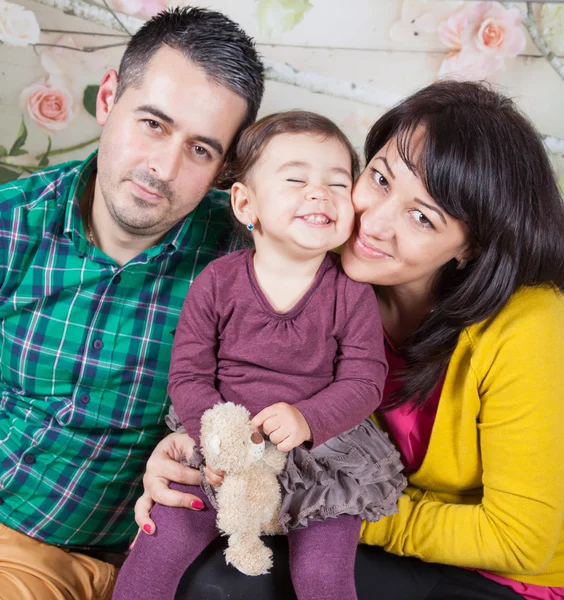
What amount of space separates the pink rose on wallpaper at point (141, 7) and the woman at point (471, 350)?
35.7 inches

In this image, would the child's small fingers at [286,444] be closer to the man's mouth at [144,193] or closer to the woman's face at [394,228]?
the woman's face at [394,228]

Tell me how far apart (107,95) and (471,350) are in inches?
44.0

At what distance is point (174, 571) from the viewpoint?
4.20 ft

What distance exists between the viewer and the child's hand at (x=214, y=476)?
121 cm

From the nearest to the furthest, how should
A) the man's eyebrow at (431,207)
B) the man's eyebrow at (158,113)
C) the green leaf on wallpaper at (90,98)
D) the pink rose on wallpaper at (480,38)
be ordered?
the man's eyebrow at (431,207)
the man's eyebrow at (158,113)
the pink rose on wallpaper at (480,38)
the green leaf on wallpaper at (90,98)

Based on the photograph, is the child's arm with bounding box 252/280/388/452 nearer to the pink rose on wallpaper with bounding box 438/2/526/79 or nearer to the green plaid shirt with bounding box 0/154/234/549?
Result: the green plaid shirt with bounding box 0/154/234/549

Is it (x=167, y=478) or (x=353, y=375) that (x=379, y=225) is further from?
(x=167, y=478)

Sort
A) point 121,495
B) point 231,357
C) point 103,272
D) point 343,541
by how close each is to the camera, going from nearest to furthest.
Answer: point 343,541
point 231,357
point 103,272
point 121,495

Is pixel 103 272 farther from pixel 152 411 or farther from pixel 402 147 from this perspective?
pixel 402 147

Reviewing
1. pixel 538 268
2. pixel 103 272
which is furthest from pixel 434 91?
pixel 103 272

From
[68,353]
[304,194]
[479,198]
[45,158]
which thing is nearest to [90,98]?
[45,158]

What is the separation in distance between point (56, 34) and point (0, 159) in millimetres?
451

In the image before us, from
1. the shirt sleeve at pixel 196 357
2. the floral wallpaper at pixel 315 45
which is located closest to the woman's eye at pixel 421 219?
the shirt sleeve at pixel 196 357

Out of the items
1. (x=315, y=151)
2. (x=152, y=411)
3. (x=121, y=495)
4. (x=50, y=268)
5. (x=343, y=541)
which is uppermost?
(x=315, y=151)
